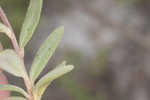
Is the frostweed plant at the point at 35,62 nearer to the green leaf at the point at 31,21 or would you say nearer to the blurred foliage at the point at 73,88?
the green leaf at the point at 31,21

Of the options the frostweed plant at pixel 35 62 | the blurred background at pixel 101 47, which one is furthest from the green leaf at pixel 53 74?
the blurred background at pixel 101 47

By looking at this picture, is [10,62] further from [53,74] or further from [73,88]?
[73,88]

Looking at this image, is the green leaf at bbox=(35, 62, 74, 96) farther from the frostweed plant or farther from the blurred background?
the blurred background

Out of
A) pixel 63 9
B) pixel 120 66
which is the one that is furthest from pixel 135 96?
pixel 63 9

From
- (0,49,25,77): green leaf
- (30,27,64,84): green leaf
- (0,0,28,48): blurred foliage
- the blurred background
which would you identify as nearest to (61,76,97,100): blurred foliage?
the blurred background

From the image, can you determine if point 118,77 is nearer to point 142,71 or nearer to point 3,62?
point 142,71

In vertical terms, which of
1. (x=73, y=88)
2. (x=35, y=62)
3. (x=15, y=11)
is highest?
(x=35, y=62)

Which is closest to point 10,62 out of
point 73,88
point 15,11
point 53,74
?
point 53,74
